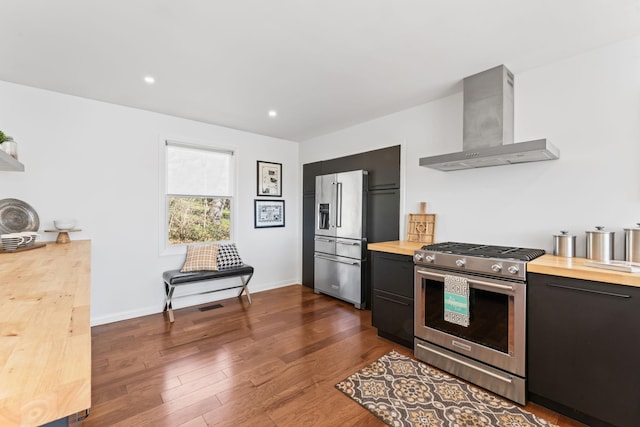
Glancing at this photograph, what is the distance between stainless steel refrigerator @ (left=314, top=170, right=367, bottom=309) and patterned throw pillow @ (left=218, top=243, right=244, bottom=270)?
1.22 metres

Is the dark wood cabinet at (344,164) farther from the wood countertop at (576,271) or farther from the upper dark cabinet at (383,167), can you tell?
the wood countertop at (576,271)

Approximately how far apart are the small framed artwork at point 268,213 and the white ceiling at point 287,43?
1897 mm

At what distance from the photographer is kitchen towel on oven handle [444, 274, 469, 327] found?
7.33ft

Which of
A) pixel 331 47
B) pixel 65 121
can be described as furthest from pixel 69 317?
pixel 65 121

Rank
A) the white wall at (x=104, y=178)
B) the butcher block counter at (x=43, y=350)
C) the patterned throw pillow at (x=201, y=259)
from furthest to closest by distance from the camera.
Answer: the patterned throw pillow at (x=201, y=259) → the white wall at (x=104, y=178) → the butcher block counter at (x=43, y=350)

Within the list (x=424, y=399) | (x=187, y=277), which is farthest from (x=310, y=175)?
(x=424, y=399)

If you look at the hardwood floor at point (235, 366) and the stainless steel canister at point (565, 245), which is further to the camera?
the stainless steel canister at point (565, 245)

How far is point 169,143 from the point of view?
3.87 meters

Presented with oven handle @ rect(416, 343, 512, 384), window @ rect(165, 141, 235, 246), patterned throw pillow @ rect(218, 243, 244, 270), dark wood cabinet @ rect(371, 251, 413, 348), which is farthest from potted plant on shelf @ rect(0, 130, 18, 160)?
oven handle @ rect(416, 343, 512, 384)

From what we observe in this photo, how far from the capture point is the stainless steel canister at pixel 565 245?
2223 millimetres

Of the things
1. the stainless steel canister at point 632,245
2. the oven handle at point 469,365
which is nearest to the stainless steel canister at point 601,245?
the stainless steel canister at point 632,245

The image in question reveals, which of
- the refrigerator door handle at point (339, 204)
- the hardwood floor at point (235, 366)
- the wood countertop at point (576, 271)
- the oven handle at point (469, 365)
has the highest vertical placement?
the refrigerator door handle at point (339, 204)

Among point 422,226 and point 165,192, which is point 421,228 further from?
point 165,192

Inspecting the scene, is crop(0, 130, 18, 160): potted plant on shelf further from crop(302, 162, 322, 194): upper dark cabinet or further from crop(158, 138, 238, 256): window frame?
crop(302, 162, 322, 194): upper dark cabinet
